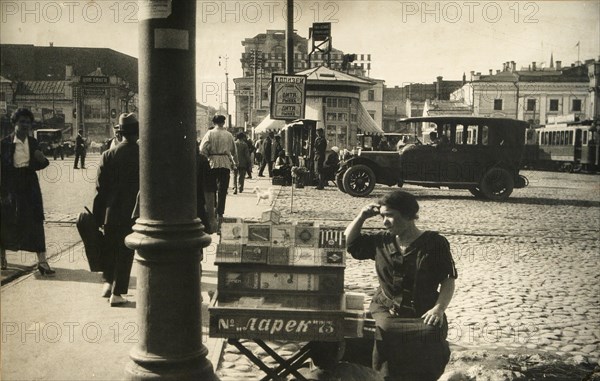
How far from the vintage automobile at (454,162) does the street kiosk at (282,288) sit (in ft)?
41.4

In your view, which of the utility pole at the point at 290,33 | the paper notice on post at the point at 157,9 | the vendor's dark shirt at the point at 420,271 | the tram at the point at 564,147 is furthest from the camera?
the tram at the point at 564,147

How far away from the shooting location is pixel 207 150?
10391 mm

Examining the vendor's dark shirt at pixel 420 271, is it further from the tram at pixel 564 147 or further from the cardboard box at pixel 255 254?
the tram at pixel 564 147

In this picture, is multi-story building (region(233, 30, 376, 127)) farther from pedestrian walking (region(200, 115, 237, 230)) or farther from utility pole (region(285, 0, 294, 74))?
pedestrian walking (region(200, 115, 237, 230))

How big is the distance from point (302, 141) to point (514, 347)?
15433 mm

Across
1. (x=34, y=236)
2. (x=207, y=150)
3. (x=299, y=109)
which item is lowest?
(x=34, y=236)

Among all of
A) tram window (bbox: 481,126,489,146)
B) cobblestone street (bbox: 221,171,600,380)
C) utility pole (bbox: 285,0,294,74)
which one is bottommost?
cobblestone street (bbox: 221,171,600,380)

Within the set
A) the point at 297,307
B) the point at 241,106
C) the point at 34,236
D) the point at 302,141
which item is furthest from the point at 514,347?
the point at 241,106

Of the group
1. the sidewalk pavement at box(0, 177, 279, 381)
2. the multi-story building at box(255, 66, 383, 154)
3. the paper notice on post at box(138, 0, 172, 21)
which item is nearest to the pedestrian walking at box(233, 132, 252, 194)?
the multi-story building at box(255, 66, 383, 154)

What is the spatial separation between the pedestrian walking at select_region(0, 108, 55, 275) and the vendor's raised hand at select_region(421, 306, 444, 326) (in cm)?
430

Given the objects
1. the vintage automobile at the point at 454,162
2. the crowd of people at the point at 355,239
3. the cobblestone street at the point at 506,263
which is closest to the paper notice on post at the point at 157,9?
the crowd of people at the point at 355,239

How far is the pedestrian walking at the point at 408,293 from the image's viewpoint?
10.8 feet

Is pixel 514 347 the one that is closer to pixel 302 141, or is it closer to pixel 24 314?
pixel 24 314

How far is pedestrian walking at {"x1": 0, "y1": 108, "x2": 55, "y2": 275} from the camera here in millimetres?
6023
